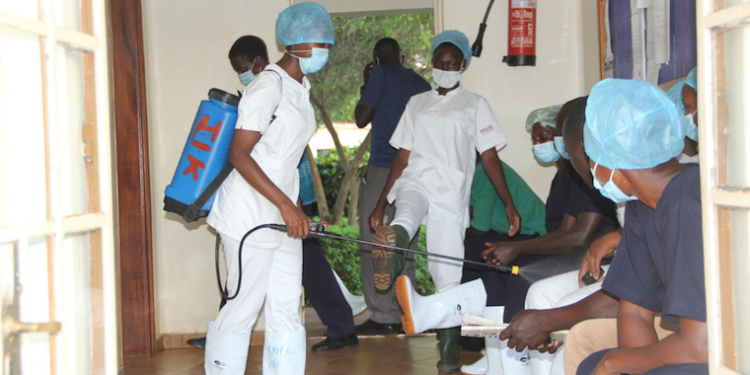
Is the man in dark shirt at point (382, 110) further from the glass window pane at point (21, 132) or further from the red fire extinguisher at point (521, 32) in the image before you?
the glass window pane at point (21, 132)

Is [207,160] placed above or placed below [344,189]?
above

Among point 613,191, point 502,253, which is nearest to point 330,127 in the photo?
point 502,253

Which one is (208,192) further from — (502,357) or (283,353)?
(502,357)

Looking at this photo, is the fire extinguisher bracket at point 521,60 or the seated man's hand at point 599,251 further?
the fire extinguisher bracket at point 521,60

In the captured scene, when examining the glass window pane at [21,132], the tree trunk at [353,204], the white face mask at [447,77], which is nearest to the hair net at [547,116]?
the white face mask at [447,77]

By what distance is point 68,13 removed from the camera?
1.40 m

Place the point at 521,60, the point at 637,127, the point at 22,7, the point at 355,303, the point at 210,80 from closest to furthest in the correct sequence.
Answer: the point at 22,7
the point at 637,127
the point at 521,60
the point at 210,80
the point at 355,303

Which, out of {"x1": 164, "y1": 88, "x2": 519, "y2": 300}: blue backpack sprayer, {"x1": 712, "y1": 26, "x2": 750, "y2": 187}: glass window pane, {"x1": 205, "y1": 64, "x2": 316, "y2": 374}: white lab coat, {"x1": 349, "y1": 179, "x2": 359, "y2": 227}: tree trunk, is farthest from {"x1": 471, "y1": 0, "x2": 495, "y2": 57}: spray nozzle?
{"x1": 349, "y1": 179, "x2": 359, "y2": 227}: tree trunk

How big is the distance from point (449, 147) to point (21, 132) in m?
2.51

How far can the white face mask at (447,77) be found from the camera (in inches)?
142

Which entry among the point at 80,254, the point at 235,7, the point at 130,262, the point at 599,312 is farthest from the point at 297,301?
the point at 235,7

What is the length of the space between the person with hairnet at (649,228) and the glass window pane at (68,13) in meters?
1.14

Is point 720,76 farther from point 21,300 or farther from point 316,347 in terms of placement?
point 316,347

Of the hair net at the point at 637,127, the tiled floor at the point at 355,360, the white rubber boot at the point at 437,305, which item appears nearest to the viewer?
the hair net at the point at 637,127
